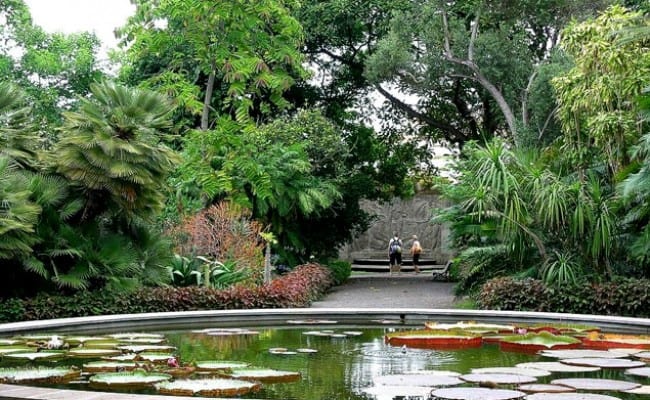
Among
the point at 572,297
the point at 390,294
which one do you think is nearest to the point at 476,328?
the point at 572,297

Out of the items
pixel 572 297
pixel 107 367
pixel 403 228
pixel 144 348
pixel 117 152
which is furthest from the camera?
pixel 403 228

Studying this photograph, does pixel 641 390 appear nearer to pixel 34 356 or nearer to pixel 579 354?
pixel 579 354

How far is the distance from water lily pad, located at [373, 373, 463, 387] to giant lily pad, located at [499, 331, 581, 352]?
2052mm

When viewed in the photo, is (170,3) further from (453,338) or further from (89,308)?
(453,338)

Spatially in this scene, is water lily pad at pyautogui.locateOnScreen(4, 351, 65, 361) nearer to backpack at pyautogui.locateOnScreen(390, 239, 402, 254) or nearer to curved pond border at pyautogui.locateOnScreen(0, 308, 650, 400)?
curved pond border at pyautogui.locateOnScreen(0, 308, 650, 400)

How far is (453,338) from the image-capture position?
8.13 meters

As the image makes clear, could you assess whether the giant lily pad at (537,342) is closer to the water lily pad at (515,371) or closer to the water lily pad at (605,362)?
the water lily pad at (605,362)

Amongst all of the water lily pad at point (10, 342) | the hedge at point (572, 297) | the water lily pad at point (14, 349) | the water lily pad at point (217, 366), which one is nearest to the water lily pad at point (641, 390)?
the water lily pad at point (217, 366)

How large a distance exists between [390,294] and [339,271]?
4258 mm

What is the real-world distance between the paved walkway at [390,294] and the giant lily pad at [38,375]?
9.60 metres

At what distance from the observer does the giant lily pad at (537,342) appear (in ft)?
25.6

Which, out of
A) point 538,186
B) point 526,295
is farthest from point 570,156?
point 526,295

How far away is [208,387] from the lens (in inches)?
209

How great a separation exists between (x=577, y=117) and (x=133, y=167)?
310 inches
